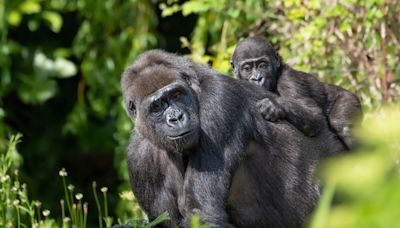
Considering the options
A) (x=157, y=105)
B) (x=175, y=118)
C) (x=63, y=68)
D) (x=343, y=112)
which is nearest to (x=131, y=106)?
(x=157, y=105)

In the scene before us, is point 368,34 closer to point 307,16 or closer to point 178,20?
point 307,16

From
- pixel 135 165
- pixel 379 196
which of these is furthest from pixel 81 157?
pixel 379 196

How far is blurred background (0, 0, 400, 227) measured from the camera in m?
5.45

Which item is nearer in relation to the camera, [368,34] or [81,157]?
[368,34]

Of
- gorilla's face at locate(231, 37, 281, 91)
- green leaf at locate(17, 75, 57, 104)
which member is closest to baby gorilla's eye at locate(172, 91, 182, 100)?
gorilla's face at locate(231, 37, 281, 91)

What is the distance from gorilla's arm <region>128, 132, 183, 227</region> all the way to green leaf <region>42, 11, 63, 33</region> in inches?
167

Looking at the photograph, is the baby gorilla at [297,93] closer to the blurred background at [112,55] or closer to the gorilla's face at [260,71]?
the gorilla's face at [260,71]

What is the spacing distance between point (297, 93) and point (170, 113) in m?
0.82

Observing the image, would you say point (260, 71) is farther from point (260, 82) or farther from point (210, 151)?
point (210, 151)

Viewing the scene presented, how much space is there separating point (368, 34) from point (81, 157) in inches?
163

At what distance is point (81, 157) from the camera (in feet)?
29.1

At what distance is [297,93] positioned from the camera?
12.7 ft

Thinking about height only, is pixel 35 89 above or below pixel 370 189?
below

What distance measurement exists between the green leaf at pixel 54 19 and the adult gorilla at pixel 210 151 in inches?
163
